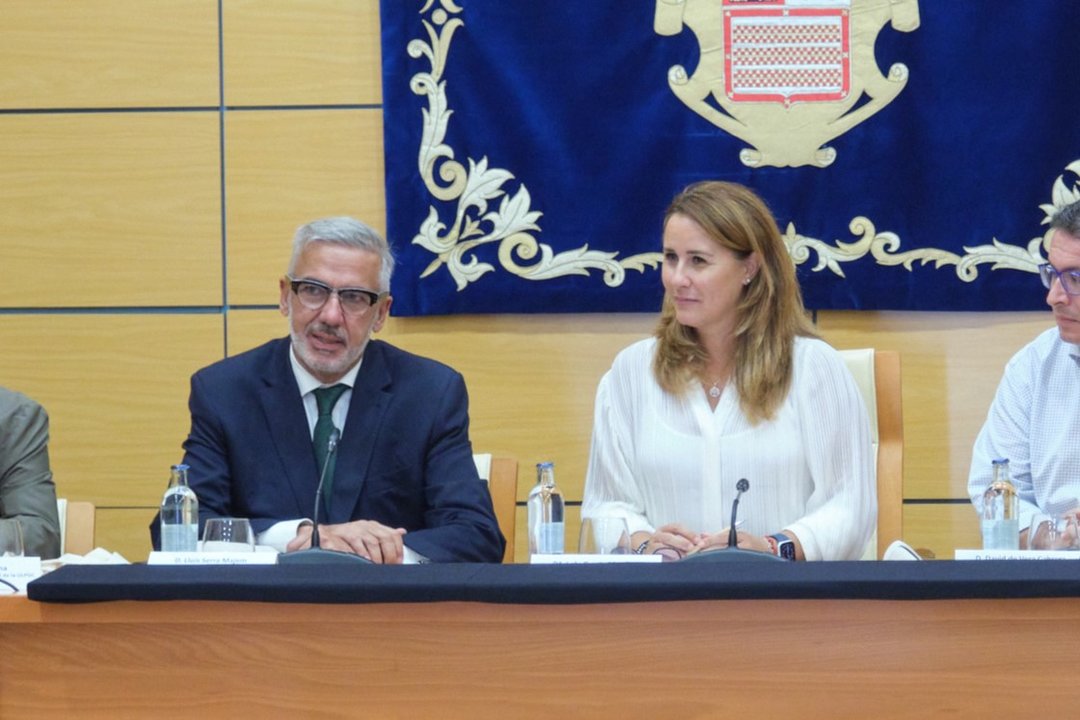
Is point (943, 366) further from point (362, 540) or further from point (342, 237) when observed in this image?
point (362, 540)

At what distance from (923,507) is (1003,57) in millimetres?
1250

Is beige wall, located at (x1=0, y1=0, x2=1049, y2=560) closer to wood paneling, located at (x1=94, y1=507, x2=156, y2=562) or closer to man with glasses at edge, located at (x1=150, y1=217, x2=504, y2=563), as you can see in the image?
wood paneling, located at (x1=94, y1=507, x2=156, y2=562)

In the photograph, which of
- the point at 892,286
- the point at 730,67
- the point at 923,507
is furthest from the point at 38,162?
the point at 923,507

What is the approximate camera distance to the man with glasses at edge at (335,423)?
116 inches

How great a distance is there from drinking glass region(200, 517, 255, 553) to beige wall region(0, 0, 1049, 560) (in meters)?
1.70

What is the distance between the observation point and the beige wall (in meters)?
4.00

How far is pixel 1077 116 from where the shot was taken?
3832 millimetres

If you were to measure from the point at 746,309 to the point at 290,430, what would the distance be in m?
1.02

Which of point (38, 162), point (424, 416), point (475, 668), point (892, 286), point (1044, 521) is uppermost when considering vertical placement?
point (38, 162)

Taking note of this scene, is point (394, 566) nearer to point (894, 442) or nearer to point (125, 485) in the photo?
point (894, 442)

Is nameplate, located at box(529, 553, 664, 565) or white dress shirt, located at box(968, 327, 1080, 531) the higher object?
white dress shirt, located at box(968, 327, 1080, 531)

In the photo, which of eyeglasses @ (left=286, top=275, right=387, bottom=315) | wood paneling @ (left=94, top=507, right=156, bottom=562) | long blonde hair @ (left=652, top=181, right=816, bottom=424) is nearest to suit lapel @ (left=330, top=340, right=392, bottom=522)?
eyeglasses @ (left=286, top=275, right=387, bottom=315)

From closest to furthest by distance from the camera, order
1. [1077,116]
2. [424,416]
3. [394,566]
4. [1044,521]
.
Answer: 1. [394,566]
2. [1044,521]
3. [424,416]
4. [1077,116]

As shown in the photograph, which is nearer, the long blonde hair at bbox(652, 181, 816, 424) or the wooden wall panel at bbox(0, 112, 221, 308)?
the long blonde hair at bbox(652, 181, 816, 424)
